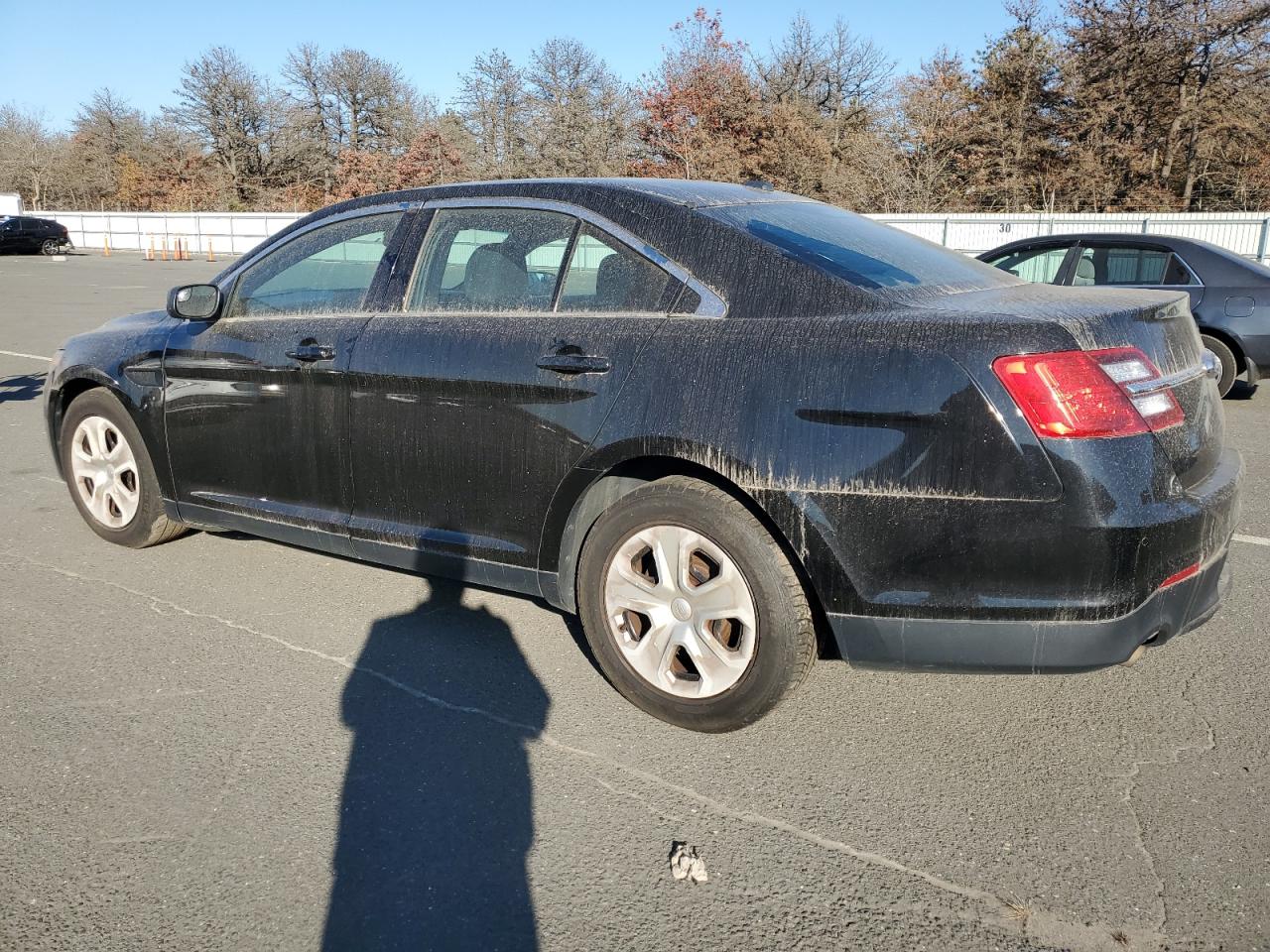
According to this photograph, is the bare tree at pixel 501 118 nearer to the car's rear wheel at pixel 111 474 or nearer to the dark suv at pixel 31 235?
the dark suv at pixel 31 235

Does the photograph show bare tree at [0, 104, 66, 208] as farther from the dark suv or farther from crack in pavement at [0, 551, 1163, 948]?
crack in pavement at [0, 551, 1163, 948]

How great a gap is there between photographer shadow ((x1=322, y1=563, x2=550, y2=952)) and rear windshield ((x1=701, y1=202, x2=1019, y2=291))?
1699mm

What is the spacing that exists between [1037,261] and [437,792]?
328 inches

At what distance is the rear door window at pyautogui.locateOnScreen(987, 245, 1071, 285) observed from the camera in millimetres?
9453

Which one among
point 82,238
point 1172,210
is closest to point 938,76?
point 1172,210

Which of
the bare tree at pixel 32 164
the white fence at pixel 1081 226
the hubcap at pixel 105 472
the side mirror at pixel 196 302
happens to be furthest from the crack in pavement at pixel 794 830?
the bare tree at pixel 32 164

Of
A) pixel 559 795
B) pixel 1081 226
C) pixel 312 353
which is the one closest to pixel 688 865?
pixel 559 795

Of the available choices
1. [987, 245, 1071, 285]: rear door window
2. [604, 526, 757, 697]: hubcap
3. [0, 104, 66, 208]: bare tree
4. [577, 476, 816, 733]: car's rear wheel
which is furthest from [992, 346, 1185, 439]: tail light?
[0, 104, 66, 208]: bare tree

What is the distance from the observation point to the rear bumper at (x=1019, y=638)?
2744 mm

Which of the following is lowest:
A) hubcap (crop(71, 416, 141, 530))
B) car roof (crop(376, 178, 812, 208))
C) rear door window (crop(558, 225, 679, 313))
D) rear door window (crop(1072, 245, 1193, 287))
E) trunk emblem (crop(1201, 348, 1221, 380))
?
hubcap (crop(71, 416, 141, 530))

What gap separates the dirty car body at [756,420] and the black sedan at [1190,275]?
6071 mm

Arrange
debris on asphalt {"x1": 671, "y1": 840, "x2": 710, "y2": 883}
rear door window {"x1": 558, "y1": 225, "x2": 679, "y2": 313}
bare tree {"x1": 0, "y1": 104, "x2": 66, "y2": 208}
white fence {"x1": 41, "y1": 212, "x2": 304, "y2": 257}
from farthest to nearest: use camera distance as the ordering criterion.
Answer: bare tree {"x1": 0, "y1": 104, "x2": 66, "y2": 208}, white fence {"x1": 41, "y1": 212, "x2": 304, "y2": 257}, rear door window {"x1": 558, "y1": 225, "x2": 679, "y2": 313}, debris on asphalt {"x1": 671, "y1": 840, "x2": 710, "y2": 883}

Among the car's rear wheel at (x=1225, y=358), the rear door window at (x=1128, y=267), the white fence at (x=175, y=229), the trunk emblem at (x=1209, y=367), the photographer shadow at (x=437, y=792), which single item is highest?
the white fence at (x=175, y=229)

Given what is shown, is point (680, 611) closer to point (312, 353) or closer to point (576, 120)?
point (312, 353)
